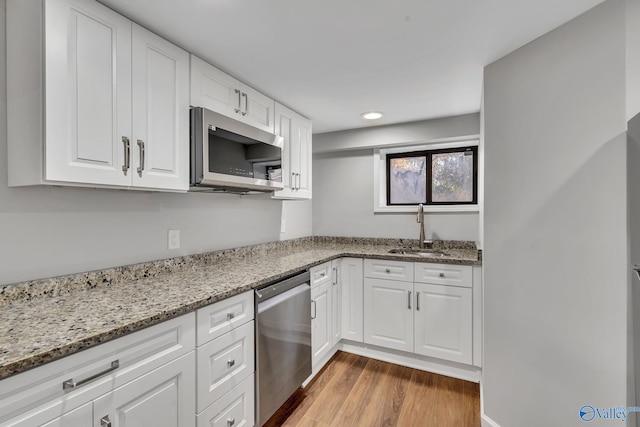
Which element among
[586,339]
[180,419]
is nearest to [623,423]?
[586,339]

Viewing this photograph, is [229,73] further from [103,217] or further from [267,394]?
[267,394]

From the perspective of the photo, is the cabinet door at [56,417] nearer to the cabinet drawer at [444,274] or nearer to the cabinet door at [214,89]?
the cabinet door at [214,89]

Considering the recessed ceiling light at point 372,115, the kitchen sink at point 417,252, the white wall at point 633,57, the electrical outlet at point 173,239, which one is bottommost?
the kitchen sink at point 417,252

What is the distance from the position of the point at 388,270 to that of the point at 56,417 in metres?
2.16

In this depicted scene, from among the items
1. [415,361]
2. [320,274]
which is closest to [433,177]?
[320,274]

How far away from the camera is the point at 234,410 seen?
147 centimetres

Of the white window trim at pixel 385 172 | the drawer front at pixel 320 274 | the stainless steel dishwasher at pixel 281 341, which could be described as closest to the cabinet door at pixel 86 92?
the stainless steel dishwasher at pixel 281 341

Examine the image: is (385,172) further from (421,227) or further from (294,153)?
(294,153)

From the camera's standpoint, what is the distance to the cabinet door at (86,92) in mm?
1090

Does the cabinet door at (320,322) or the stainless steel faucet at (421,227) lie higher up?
the stainless steel faucet at (421,227)

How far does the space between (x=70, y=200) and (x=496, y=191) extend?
217 centimetres

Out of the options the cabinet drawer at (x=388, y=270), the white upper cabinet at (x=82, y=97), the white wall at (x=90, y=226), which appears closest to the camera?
the white upper cabinet at (x=82, y=97)

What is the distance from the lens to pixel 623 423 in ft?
3.96

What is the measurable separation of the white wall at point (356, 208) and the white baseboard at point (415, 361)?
1107 millimetres
